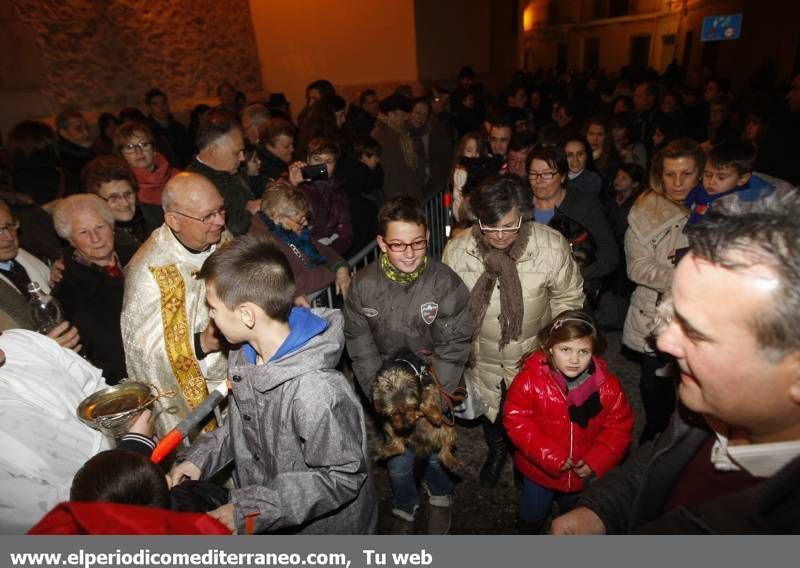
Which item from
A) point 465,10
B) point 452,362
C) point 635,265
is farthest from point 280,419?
point 465,10

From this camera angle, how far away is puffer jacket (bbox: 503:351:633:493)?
262 centimetres

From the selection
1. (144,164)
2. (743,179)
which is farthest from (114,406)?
(743,179)

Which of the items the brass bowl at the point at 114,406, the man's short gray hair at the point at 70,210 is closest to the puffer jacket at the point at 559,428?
the brass bowl at the point at 114,406

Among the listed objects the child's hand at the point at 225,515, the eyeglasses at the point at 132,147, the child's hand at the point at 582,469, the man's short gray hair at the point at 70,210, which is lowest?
the child's hand at the point at 582,469

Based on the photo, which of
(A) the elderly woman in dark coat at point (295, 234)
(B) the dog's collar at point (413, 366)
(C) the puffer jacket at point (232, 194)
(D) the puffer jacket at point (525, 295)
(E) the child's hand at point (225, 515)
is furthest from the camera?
(C) the puffer jacket at point (232, 194)

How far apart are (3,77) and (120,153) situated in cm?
687

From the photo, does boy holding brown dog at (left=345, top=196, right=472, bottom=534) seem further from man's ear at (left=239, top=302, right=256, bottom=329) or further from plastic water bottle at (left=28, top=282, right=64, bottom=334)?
plastic water bottle at (left=28, top=282, right=64, bottom=334)

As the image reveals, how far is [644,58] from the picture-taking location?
36.2 meters

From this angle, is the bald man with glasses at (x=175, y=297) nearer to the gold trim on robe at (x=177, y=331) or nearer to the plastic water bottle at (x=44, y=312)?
the gold trim on robe at (x=177, y=331)

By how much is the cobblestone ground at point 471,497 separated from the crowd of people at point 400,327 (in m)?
0.09

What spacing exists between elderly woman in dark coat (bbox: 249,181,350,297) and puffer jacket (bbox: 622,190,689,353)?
2145mm

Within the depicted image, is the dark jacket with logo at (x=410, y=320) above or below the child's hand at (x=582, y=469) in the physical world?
above

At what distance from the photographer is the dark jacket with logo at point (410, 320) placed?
2.78 meters
